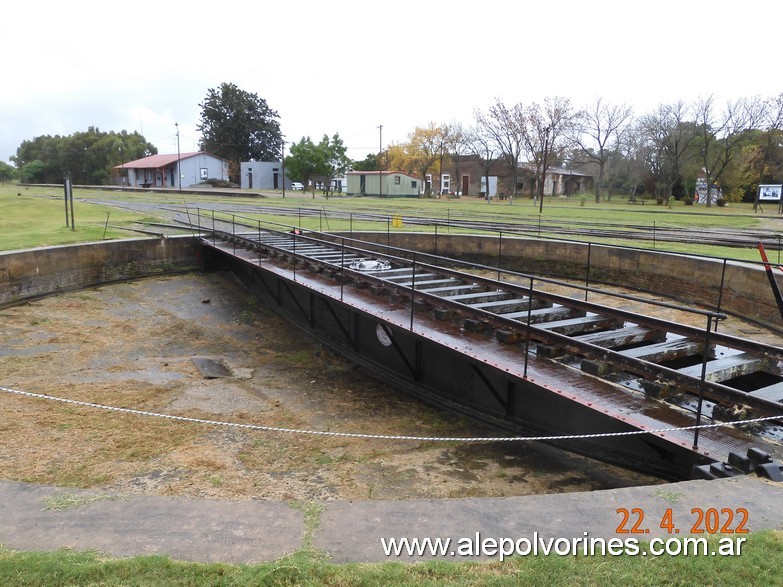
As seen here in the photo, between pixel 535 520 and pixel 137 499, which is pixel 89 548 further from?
pixel 535 520

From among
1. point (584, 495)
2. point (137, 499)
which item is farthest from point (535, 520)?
point (137, 499)

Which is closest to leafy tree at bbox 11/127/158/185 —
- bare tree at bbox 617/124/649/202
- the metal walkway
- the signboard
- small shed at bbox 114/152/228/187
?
small shed at bbox 114/152/228/187

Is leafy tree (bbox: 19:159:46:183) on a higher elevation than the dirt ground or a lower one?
higher

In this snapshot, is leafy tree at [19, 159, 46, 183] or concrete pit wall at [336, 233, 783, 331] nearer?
concrete pit wall at [336, 233, 783, 331]

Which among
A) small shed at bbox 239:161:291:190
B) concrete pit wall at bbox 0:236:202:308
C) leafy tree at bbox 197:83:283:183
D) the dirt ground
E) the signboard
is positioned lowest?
the dirt ground

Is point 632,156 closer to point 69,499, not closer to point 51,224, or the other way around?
point 51,224

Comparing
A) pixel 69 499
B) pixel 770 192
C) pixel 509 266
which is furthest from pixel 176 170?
pixel 69 499

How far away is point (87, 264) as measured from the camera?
1806 cm

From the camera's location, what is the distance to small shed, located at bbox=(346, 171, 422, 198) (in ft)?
233

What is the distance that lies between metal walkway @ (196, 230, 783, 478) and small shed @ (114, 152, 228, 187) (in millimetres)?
65663

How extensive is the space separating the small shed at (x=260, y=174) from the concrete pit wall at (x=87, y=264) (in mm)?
59949

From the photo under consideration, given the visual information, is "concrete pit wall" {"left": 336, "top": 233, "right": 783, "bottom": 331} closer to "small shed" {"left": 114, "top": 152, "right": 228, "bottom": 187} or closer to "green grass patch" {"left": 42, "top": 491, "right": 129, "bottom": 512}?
"green grass patch" {"left": 42, "top": 491, "right": 129, "bottom": 512}

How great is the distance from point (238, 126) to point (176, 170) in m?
16.9

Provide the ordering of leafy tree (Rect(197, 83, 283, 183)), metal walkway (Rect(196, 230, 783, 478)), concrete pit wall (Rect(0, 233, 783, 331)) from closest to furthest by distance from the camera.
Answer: metal walkway (Rect(196, 230, 783, 478)), concrete pit wall (Rect(0, 233, 783, 331)), leafy tree (Rect(197, 83, 283, 183))
